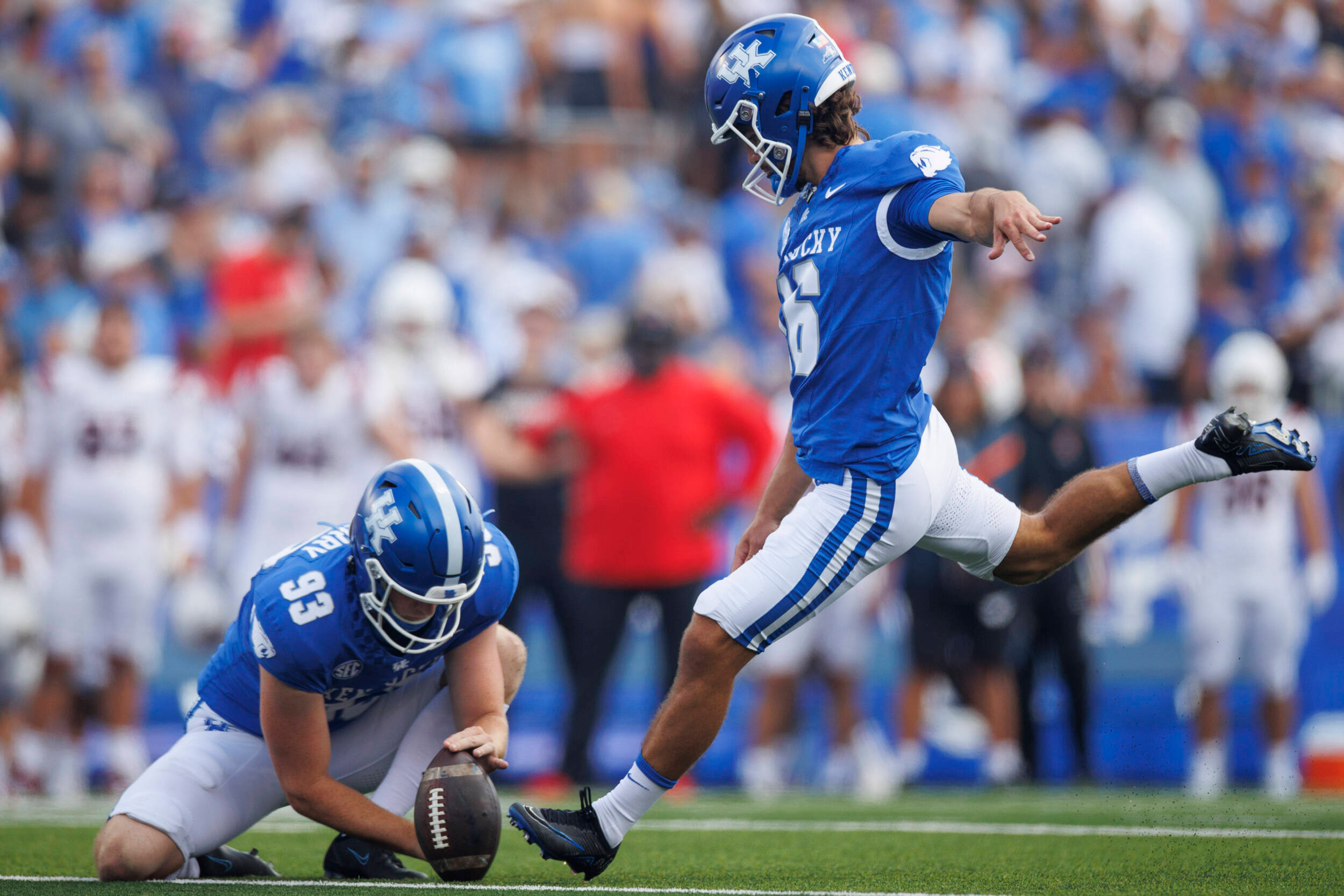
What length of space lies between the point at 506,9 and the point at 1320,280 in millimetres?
5960

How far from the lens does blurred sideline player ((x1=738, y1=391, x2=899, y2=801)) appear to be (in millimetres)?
8328

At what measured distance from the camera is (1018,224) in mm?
3412

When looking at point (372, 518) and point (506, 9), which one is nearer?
point (372, 518)

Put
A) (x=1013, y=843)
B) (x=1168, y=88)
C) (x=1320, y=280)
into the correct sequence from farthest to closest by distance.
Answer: (x=1168, y=88) → (x=1320, y=280) → (x=1013, y=843)

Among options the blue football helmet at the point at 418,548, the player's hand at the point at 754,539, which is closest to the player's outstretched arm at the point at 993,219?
the player's hand at the point at 754,539

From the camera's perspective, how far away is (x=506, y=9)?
39.3ft

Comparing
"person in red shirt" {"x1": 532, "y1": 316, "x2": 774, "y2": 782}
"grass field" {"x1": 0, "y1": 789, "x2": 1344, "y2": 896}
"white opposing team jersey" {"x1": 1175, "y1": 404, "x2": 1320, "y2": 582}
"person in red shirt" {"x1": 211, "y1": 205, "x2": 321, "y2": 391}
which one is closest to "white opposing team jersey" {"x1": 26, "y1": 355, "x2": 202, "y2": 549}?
"person in red shirt" {"x1": 211, "y1": 205, "x2": 321, "y2": 391}

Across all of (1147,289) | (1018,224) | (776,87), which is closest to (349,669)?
(776,87)

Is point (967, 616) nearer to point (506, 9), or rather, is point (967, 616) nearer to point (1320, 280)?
point (1320, 280)

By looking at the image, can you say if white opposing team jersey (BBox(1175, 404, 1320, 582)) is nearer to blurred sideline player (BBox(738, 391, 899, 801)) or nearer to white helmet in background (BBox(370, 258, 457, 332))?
blurred sideline player (BBox(738, 391, 899, 801))

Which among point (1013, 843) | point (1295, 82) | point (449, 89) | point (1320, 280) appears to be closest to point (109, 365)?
point (449, 89)

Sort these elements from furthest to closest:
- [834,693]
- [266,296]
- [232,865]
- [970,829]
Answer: [266,296] → [834,693] → [970,829] → [232,865]

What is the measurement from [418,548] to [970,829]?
2533 millimetres

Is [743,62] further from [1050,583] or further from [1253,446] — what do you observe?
[1050,583]
